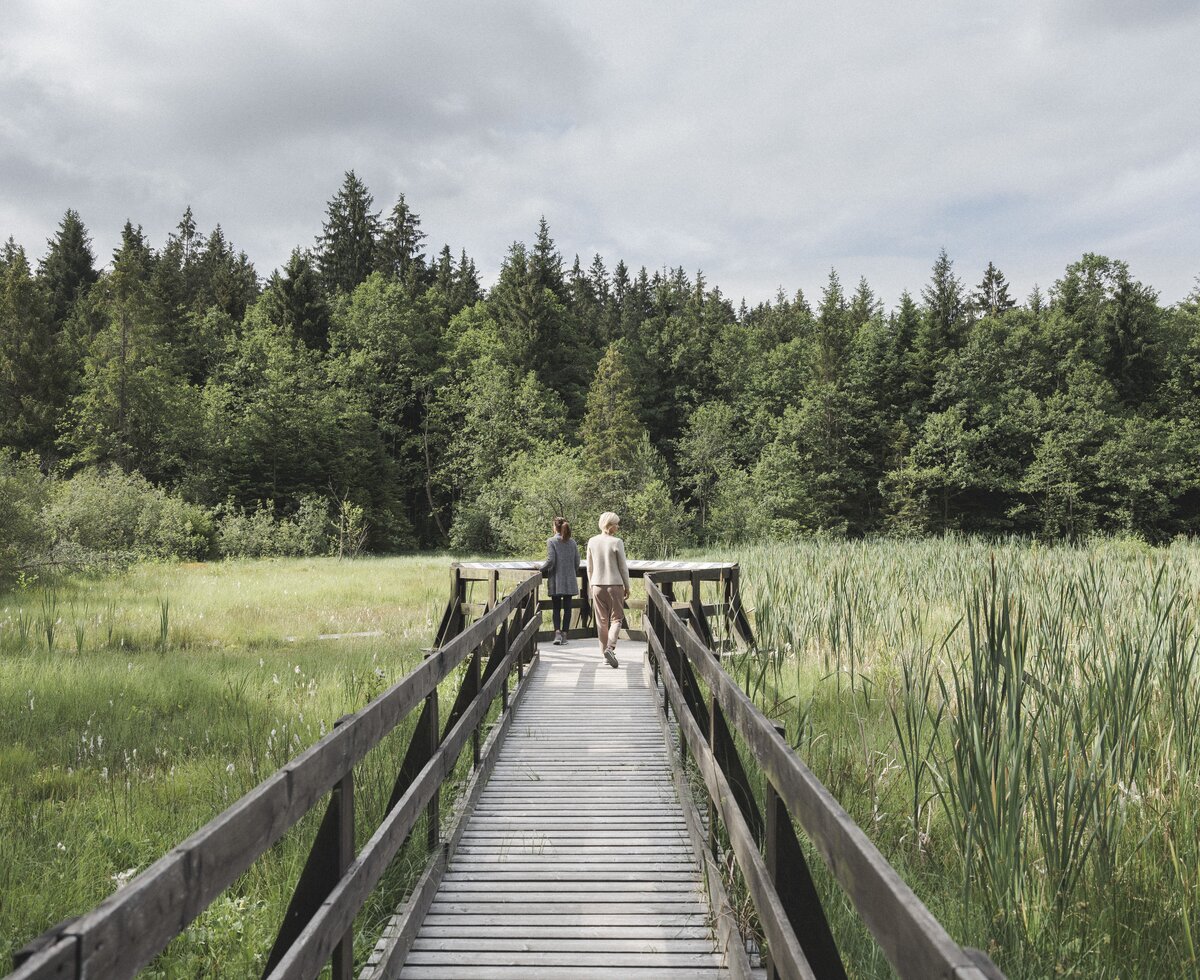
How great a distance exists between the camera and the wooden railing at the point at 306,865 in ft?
3.78

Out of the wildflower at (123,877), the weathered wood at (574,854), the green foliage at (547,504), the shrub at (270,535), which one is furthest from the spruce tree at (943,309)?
the wildflower at (123,877)

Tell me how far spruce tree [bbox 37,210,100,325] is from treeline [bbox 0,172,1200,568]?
18 centimetres

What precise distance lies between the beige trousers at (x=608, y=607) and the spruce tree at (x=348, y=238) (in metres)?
59.3

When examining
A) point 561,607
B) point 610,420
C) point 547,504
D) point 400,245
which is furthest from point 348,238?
point 561,607

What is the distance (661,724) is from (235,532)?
3000cm

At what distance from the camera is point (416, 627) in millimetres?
12977

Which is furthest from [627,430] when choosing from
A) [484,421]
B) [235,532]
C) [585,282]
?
[585,282]

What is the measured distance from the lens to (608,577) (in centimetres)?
834

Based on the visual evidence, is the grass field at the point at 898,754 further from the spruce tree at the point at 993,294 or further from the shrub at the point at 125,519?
→ the spruce tree at the point at 993,294

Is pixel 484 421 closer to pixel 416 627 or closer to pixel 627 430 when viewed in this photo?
pixel 627 430

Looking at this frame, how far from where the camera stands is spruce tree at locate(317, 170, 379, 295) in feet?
205

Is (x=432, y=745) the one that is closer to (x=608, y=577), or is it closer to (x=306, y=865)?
(x=306, y=865)

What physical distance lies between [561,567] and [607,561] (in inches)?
69.8

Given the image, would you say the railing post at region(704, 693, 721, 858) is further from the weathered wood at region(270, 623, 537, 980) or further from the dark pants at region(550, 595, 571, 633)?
the dark pants at region(550, 595, 571, 633)
